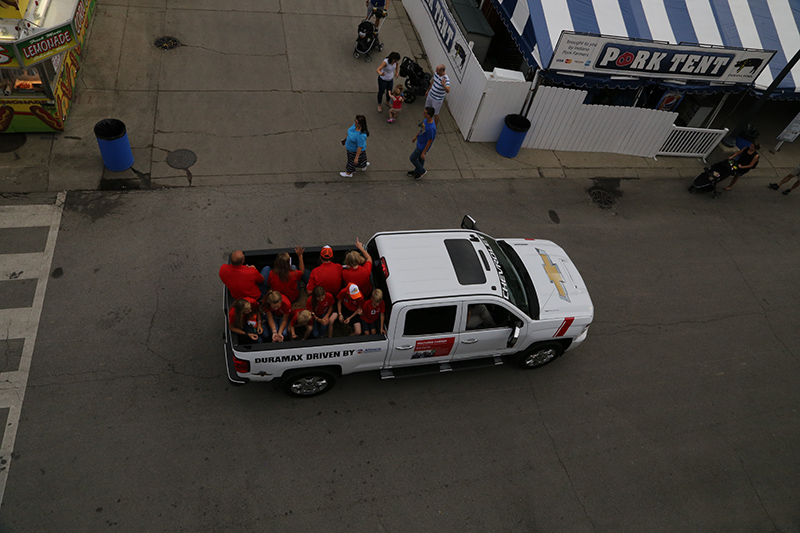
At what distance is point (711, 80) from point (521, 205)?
5.49 m

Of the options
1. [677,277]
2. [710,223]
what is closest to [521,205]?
[677,277]

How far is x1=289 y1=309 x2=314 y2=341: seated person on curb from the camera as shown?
246 inches

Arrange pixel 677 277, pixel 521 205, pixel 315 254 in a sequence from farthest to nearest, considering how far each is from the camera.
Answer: pixel 521 205 < pixel 677 277 < pixel 315 254

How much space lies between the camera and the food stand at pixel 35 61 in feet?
29.0

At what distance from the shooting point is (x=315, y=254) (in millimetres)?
7367

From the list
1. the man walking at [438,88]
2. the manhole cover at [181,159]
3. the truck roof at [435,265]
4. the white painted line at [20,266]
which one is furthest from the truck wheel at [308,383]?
the man walking at [438,88]

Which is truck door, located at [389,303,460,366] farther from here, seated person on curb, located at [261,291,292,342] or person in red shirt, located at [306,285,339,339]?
seated person on curb, located at [261,291,292,342]

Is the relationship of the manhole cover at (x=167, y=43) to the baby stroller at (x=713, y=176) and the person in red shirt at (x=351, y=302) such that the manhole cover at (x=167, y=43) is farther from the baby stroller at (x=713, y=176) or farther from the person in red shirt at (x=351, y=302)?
the baby stroller at (x=713, y=176)

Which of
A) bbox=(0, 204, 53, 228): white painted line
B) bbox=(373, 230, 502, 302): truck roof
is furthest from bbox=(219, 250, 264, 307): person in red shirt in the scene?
bbox=(0, 204, 53, 228): white painted line

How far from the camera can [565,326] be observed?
732 cm

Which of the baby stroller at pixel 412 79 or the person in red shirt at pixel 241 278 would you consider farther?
the baby stroller at pixel 412 79

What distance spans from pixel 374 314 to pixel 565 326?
2.79 meters

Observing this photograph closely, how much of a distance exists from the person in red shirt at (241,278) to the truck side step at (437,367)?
2.07 meters

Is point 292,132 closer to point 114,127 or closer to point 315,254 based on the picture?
point 114,127
